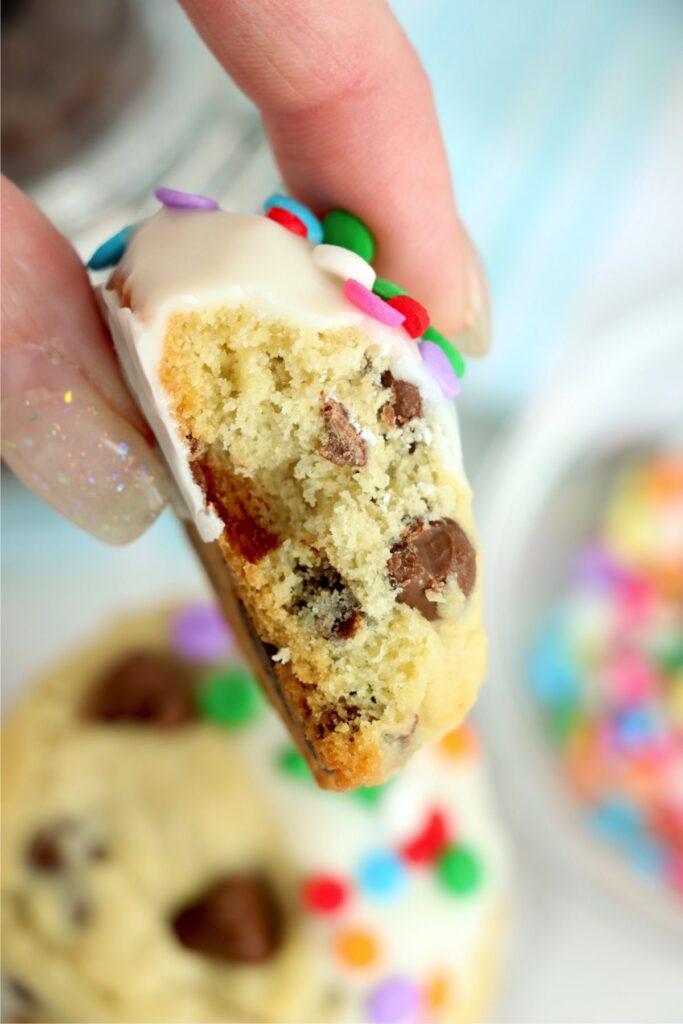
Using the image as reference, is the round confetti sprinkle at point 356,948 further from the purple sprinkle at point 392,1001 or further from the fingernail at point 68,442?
the fingernail at point 68,442

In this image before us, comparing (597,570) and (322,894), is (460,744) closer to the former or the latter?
(322,894)

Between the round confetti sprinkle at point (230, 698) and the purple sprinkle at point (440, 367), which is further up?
the purple sprinkle at point (440, 367)

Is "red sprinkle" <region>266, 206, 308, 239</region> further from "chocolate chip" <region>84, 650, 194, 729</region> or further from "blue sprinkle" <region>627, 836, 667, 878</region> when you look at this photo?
"blue sprinkle" <region>627, 836, 667, 878</region>

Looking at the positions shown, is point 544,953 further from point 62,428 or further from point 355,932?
point 62,428

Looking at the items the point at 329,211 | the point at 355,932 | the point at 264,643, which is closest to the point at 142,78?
the point at 329,211

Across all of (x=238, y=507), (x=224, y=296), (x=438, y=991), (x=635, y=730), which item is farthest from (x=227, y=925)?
(x=635, y=730)

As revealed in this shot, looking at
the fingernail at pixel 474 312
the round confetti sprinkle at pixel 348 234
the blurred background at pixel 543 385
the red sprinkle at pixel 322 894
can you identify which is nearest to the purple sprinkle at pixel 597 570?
the blurred background at pixel 543 385
